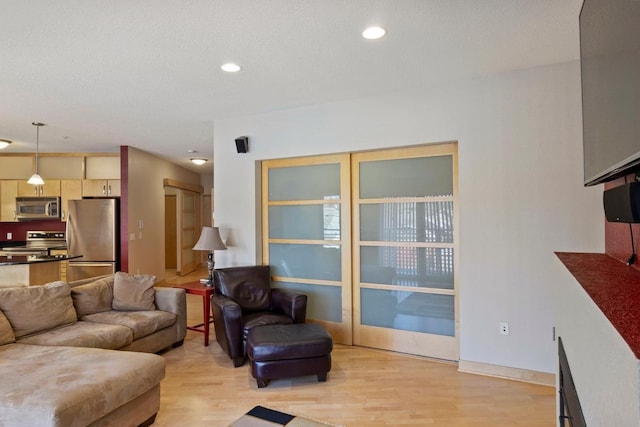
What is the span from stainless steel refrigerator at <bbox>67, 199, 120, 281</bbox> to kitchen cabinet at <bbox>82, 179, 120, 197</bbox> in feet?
0.95

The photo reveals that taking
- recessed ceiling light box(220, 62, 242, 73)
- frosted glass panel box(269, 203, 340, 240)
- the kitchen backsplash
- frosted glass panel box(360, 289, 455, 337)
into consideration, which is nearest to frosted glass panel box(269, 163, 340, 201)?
frosted glass panel box(269, 203, 340, 240)

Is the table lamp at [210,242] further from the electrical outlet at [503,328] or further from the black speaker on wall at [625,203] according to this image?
the black speaker on wall at [625,203]

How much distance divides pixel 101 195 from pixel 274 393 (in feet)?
17.1

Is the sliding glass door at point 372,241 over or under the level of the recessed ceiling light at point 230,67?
under

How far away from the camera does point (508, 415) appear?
2578 mm

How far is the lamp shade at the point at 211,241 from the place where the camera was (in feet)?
13.8

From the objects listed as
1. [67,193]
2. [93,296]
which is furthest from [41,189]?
[93,296]

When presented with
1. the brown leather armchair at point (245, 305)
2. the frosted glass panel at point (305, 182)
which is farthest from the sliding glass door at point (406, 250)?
the brown leather armchair at point (245, 305)

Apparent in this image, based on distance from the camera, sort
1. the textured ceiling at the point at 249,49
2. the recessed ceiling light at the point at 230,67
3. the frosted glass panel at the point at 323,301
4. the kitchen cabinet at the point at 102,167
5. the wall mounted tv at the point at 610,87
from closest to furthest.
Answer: the wall mounted tv at the point at 610,87, the textured ceiling at the point at 249,49, the recessed ceiling light at the point at 230,67, the frosted glass panel at the point at 323,301, the kitchen cabinet at the point at 102,167

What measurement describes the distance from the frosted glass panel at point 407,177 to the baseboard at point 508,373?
1537mm

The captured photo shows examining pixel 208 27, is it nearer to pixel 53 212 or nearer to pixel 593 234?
pixel 593 234

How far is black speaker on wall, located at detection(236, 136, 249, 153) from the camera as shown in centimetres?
443

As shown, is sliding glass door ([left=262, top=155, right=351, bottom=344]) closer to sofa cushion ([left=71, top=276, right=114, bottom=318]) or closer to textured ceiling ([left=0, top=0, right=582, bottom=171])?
textured ceiling ([left=0, top=0, right=582, bottom=171])

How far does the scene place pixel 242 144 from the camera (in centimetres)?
444
